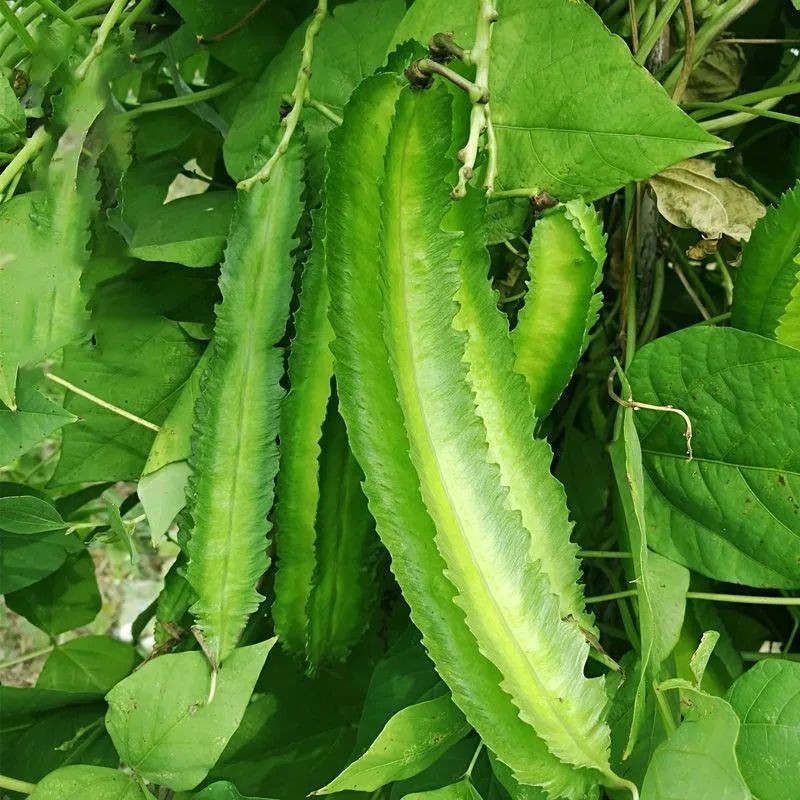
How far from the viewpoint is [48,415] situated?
0.50 meters

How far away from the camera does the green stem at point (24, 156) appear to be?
1.69 ft

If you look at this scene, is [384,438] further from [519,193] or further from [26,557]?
[26,557]

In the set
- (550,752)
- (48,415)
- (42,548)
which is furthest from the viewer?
(42,548)

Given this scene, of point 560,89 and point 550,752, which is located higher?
point 560,89

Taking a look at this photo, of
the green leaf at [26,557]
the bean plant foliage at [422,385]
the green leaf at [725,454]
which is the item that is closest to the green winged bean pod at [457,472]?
the bean plant foliage at [422,385]

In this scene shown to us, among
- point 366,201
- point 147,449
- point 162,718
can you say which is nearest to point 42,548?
point 147,449

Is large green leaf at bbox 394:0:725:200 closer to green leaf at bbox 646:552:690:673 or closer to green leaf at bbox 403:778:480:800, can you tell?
green leaf at bbox 646:552:690:673

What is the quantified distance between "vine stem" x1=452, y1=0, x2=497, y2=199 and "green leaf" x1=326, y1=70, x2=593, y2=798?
2 cm

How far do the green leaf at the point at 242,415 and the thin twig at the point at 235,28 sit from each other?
4.9 inches

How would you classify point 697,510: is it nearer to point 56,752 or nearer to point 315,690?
point 315,690

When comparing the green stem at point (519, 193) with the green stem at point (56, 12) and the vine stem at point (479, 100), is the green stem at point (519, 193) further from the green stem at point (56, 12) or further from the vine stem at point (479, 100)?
the green stem at point (56, 12)

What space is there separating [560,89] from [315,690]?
427 millimetres

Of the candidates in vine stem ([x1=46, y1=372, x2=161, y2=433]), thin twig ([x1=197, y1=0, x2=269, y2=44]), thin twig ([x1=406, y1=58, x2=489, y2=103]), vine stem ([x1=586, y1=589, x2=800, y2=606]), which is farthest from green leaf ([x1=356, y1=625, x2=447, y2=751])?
thin twig ([x1=197, y1=0, x2=269, y2=44])

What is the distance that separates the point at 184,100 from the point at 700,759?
20.6 inches
